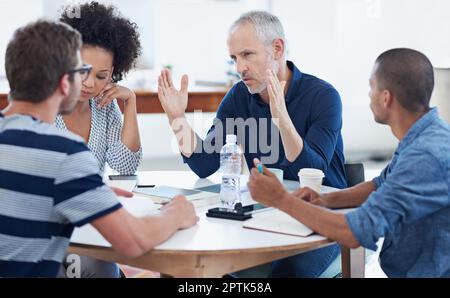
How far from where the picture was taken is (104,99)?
255cm

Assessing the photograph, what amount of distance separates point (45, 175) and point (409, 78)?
39.1 inches

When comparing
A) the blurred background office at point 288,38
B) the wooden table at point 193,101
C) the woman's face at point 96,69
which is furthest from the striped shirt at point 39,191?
the blurred background office at point 288,38

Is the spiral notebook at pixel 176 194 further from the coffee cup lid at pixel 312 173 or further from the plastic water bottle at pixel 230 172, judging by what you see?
the coffee cup lid at pixel 312 173

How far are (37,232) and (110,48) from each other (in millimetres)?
1283

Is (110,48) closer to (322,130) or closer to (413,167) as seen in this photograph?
(322,130)

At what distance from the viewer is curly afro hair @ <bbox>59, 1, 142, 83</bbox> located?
2.54 metres

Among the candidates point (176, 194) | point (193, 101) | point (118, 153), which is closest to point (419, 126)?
point (176, 194)

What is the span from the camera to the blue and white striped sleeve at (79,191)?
1394 millimetres

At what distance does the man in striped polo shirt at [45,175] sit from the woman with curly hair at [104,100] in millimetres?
941

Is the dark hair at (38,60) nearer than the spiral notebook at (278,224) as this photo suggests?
Yes

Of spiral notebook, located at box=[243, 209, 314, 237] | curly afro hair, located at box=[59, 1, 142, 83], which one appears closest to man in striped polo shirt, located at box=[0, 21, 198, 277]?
spiral notebook, located at box=[243, 209, 314, 237]

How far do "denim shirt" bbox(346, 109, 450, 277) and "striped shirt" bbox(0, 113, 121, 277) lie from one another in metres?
0.65

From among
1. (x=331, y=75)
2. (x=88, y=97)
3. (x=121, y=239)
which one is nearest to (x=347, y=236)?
(x=121, y=239)
